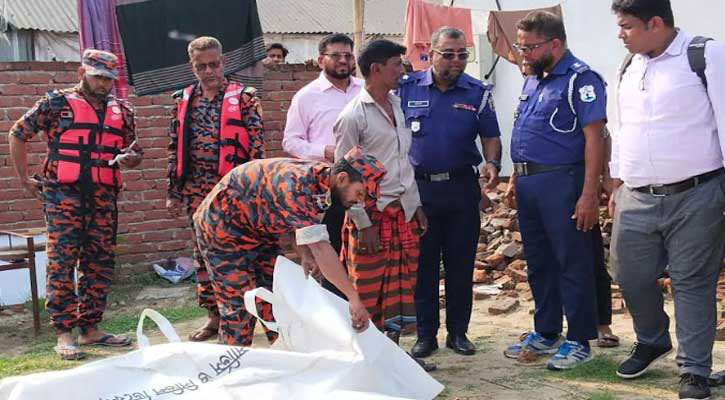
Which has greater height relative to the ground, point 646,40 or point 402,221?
point 646,40

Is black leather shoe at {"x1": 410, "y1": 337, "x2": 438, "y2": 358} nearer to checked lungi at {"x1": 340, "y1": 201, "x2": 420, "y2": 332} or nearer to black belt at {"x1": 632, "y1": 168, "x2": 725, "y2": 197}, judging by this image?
checked lungi at {"x1": 340, "y1": 201, "x2": 420, "y2": 332}

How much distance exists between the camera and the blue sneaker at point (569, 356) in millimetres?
4832

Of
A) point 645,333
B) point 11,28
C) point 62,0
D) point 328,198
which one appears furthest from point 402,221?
point 62,0

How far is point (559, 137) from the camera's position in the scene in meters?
4.73

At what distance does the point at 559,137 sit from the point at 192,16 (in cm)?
428

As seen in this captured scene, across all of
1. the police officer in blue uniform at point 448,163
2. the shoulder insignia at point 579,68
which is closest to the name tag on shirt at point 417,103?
the police officer in blue uniform at point 448,163

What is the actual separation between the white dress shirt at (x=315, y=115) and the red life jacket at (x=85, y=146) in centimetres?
120

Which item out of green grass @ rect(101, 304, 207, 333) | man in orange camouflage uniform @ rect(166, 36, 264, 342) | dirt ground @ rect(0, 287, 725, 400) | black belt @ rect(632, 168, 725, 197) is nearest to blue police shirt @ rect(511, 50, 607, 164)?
black belt @ rect(632, 168, 725, 197)

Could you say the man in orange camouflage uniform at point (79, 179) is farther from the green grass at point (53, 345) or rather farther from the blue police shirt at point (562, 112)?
the blue police shirt at point (562, 112)

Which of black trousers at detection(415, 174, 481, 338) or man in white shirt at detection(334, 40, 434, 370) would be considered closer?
man in white shirt at detection(334, 40, 434, 370)

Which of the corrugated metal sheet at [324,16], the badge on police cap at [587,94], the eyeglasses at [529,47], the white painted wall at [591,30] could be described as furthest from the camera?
the corrugated metal sheet at [324,16]

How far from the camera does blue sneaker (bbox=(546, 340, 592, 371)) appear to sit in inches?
190

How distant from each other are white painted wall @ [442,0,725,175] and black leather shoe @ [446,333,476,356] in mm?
3820

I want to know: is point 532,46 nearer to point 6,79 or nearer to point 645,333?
point 645,333
